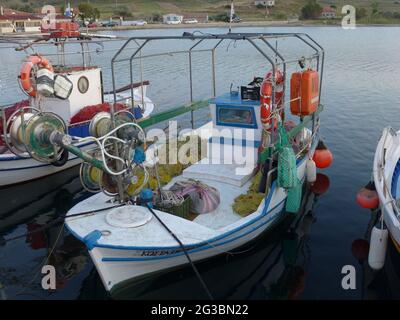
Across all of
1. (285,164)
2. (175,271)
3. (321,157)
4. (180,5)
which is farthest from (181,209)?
(180,5)

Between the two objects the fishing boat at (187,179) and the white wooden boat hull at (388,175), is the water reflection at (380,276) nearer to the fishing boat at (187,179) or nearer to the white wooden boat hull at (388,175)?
the white wooden boat hull at (388,175)

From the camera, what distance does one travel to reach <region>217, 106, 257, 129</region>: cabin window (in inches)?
459

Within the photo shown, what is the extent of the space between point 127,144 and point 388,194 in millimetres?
5843

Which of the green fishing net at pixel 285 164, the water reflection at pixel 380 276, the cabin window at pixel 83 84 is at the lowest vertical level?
the water reflection at pixel 380 276

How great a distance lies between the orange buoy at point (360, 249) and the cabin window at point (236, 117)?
3.90 metres

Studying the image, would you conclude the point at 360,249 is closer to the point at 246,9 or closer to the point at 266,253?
the point at 266,253

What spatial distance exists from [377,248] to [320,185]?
16.9ft

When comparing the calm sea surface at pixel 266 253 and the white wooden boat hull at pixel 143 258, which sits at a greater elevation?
the white wooden boat hull at pixel 143 258

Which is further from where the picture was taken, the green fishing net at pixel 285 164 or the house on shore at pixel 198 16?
the house on shore at pixel 198 16

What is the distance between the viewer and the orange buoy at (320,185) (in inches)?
543

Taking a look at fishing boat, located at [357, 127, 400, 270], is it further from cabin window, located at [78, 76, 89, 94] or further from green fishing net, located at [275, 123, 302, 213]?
cabin window, located at [78, 76, 89, 94]

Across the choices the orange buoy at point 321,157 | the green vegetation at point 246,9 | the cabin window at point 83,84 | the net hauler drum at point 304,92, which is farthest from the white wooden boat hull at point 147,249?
the green vegetation at point 246,9

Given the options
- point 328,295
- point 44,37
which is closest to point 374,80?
point 44,37
